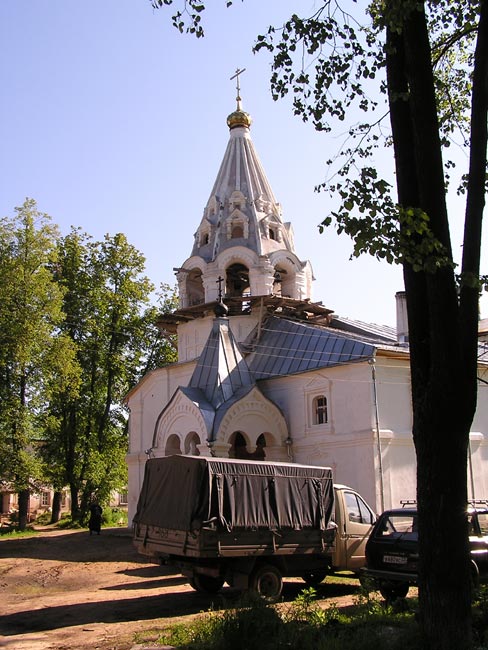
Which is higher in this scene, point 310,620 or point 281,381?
point 281,381

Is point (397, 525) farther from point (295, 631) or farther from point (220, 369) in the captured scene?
point (220, 369)

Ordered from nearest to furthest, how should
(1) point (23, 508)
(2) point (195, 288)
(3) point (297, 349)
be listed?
(3) point (297, 349)
(1) point (23, 508)
(2) point (195, 288)

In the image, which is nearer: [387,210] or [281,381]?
[387,210]

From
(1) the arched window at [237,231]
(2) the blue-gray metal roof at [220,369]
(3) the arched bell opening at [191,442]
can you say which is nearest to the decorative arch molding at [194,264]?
(1) the arched window at [237,231]

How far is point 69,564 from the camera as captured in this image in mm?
19484

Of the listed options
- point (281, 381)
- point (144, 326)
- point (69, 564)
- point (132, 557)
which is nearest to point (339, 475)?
point (281, 381)

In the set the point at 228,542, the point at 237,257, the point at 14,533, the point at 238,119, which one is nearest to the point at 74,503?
the point at 14,533

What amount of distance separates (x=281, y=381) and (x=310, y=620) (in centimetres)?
1688

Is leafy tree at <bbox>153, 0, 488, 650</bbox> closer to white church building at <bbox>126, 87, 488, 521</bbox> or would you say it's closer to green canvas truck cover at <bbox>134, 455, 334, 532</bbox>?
green canvas truck cover at <bbox>134, 455, 334, 532</bbox>

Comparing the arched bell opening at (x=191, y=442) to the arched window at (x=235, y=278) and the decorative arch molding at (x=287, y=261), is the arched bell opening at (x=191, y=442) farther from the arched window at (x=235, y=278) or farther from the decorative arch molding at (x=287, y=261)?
the decorative arch molding at (x=287, y=261)

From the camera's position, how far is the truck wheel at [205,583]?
41.1 ft

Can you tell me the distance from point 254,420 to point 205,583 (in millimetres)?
10991

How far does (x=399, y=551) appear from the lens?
11.8m

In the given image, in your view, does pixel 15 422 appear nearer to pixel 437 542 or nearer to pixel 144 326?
pixel 144 326
